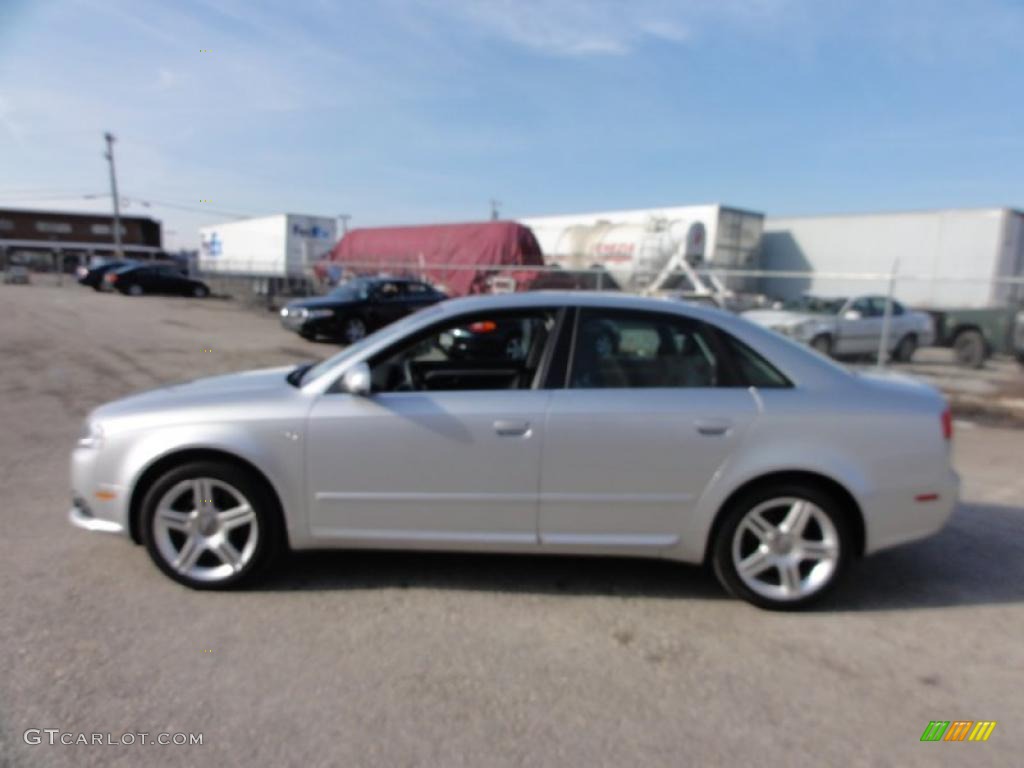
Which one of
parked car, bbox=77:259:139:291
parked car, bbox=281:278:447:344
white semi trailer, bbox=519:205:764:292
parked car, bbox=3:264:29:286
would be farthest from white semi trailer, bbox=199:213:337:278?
parked car, bbox=281:278:447:344

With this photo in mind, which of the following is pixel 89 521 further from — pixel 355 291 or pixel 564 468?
pixel 355 291

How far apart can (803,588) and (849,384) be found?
1043 millimetres

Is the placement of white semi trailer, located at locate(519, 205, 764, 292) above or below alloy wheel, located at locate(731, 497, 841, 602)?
above

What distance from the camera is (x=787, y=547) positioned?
3.23m

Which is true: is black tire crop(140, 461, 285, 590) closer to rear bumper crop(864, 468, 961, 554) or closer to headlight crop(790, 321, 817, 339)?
rear bumper crop(864, 468, 961, 554)

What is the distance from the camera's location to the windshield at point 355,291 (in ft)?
50.0

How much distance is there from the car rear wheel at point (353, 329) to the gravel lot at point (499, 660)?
10.7 metres

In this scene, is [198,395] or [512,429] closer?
[512,429]

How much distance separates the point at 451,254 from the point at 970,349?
15986 millimetres

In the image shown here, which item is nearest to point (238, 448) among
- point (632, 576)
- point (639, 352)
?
point (639, 352)

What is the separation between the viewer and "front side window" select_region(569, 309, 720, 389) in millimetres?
3312

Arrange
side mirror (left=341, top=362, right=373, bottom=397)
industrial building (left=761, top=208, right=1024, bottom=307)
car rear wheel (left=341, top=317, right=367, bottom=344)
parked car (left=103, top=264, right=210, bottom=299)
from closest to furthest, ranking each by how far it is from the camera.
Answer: side mirror (left=341, top=362, right=373, bottom=397), car rear wheel (left=341, top=317, right=367, bottom=344), industrial building (left=761, top=208, right=1024, bottom=307), parked car (left=103, top=264, right=210, bottom=299)

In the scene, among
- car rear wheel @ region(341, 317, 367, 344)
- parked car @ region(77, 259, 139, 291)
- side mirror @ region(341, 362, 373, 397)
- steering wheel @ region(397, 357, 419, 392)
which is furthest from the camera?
parked car @ region(77, 259, 139, 291)

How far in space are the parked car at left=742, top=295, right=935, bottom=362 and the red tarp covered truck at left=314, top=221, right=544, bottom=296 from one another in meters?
7.97
